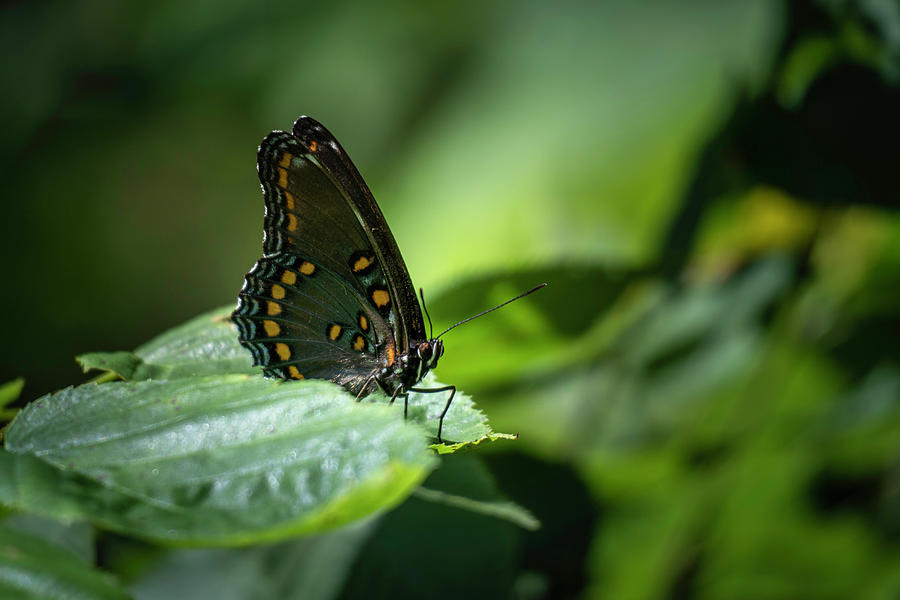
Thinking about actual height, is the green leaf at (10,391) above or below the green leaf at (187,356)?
above

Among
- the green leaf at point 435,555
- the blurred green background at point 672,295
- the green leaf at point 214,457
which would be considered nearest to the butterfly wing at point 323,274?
the blurred green background at point 672,295

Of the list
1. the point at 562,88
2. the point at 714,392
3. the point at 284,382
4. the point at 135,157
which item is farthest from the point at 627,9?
the point at 135,157

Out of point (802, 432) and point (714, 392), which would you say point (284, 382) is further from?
point (802, 432)

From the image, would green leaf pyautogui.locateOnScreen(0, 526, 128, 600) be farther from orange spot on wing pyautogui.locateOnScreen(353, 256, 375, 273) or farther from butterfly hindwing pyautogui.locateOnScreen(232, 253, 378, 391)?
orange spot on wing pyautogui.locateOnScreen(353, 256, 375, 273)

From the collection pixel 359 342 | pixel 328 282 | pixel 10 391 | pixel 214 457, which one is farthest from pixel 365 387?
pixel 214 457

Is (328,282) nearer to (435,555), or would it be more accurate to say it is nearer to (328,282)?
(328,282)

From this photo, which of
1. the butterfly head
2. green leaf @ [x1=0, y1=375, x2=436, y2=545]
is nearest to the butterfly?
the butterfly head

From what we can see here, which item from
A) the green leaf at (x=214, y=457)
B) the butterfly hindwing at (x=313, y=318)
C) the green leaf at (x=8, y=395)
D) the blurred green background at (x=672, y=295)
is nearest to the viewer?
the green leaf at (x=214, y=457)

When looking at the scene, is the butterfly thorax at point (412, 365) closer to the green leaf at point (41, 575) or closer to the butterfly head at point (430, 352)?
the butterfly head at point (430, 352)
